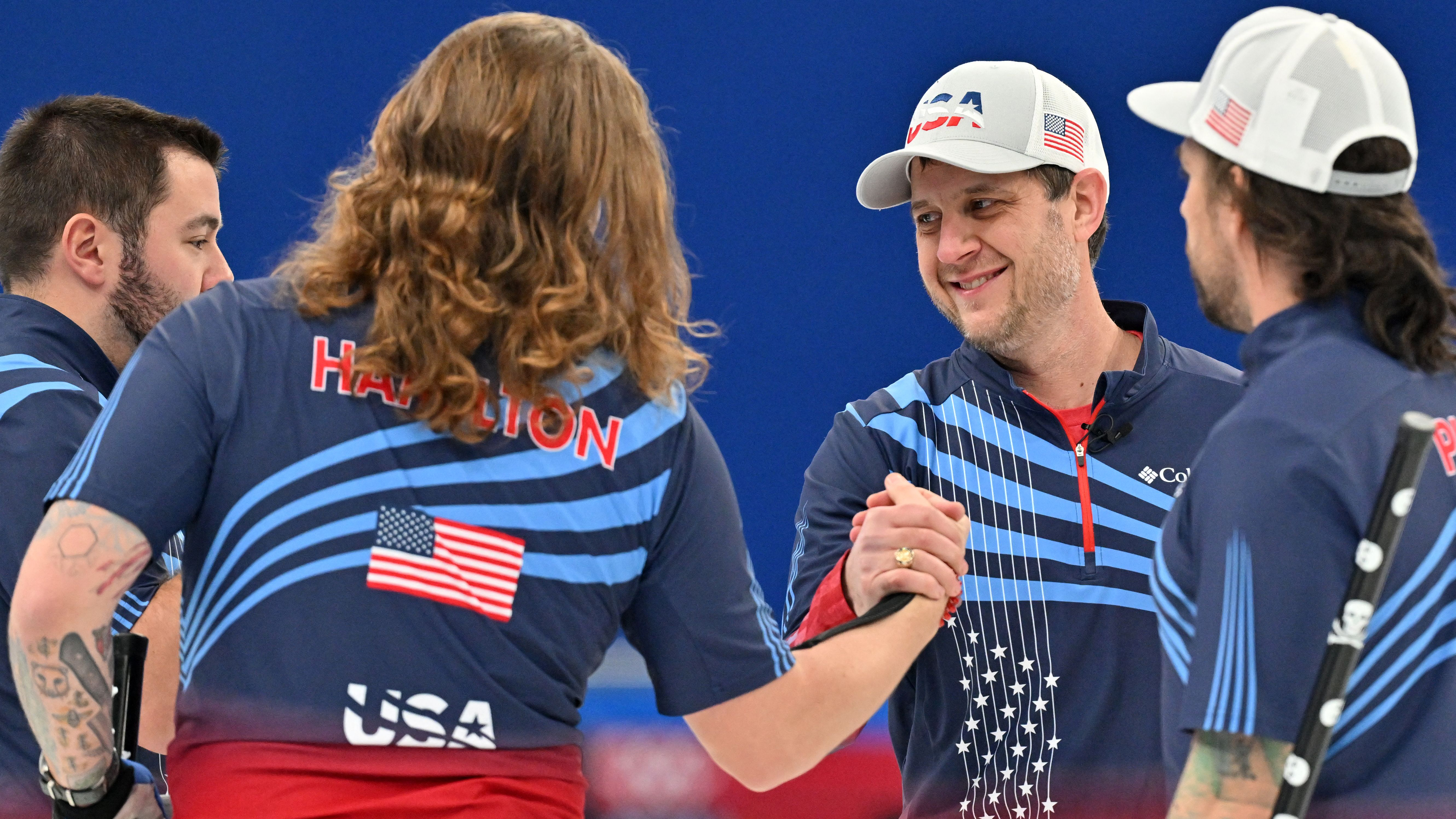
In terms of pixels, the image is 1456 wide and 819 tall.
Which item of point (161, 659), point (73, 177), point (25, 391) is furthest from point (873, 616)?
point (73, 177)

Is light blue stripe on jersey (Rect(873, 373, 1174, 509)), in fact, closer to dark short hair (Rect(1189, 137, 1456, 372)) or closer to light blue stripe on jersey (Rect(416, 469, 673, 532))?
dark short hair (Rect(1189, 137, 1456, 372))

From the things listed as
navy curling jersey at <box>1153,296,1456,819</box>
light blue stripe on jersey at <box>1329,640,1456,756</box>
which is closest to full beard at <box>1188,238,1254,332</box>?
navy curling jersey at <box>1153,296,1456,819</box>

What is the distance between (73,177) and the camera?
2152mm

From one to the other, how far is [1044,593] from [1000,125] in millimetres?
697

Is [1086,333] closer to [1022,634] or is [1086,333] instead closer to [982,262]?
[982,262]

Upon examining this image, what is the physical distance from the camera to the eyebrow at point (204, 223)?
88.4 inches

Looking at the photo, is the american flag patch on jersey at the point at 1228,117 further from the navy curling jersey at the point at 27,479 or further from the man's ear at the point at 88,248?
the man's ear at the point at 88,248

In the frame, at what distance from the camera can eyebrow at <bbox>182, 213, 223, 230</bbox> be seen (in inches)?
88.4

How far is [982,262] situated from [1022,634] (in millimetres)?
571

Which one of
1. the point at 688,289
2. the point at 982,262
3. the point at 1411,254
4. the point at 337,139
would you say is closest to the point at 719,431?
the point at 337,139

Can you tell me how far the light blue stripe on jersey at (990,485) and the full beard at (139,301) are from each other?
1.14 metres

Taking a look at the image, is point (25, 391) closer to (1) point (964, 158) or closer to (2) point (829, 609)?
(2) point (829, 609)

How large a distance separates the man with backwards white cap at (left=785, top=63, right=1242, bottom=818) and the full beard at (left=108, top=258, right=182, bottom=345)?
3.58 ft

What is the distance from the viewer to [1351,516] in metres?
1.10
